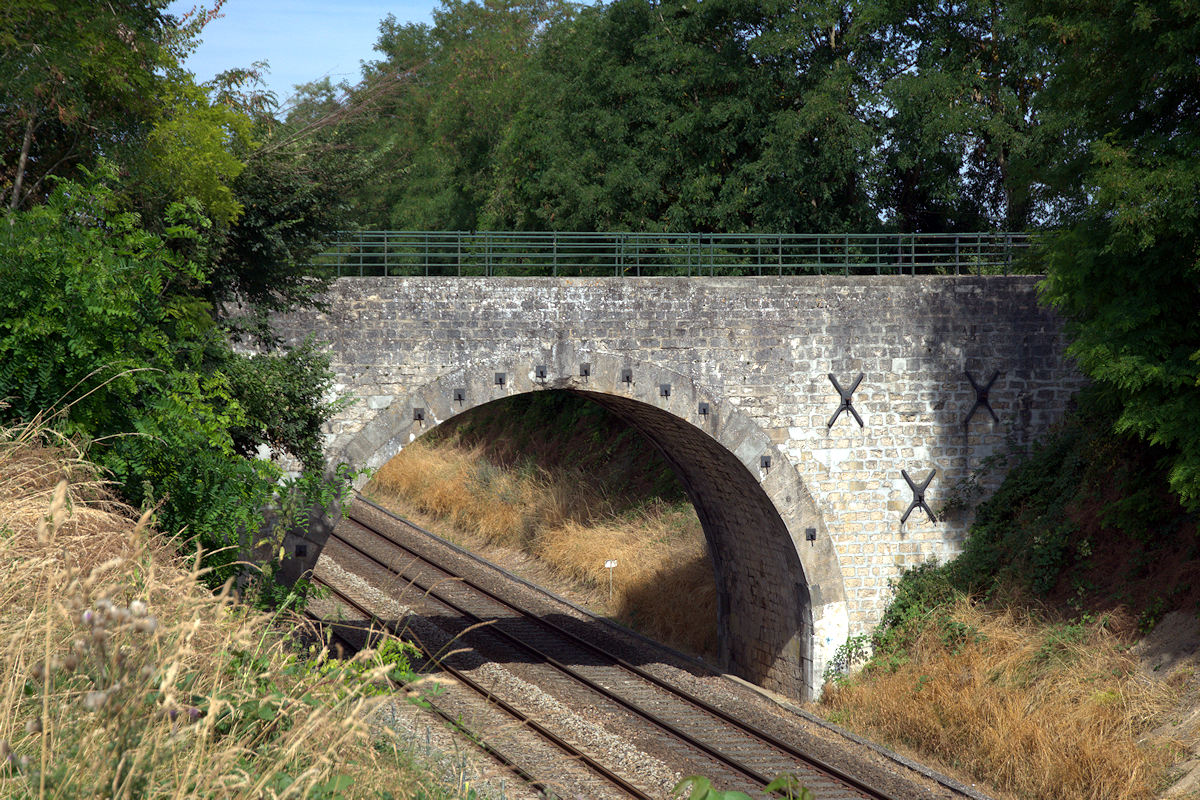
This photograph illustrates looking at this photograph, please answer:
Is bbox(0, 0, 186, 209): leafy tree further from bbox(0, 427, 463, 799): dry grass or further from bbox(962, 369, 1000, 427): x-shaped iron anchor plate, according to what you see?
bbox(962, 369, 1000, 427): x-shaped iron anchor plate

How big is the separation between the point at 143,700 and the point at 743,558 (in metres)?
13.1

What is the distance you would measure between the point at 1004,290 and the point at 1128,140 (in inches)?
126

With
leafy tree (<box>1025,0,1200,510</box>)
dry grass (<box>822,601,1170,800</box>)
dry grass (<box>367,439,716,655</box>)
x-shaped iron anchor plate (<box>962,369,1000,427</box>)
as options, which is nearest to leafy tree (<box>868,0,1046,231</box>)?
x-shaped iron anchor plate (<box>962,369,1000,427</box>)

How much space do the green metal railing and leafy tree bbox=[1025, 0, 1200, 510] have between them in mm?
→ 2024

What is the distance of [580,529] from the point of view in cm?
2123

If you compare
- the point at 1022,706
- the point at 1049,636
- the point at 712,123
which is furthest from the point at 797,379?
the point at 712,123

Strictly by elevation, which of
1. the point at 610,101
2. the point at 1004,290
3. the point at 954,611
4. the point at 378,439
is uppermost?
the point at 610,101

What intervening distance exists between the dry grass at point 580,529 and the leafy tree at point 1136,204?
838 centimetres

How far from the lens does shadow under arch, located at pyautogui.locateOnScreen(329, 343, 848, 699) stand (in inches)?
497

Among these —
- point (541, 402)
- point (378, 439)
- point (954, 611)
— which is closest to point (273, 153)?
point (378, 439)

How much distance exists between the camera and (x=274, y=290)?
1225 cm

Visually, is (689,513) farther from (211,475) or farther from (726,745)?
(211,475)

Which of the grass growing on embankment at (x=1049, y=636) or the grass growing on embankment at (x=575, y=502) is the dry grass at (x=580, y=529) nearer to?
the grass growing on embankment at (x=575, y=502)

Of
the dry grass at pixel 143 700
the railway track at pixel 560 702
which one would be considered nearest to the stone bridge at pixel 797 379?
the railway track at pixel 560 702
